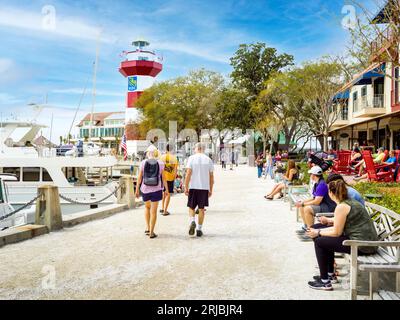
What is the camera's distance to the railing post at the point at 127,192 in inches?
483

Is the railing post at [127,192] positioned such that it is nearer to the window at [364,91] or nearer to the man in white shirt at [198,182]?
the man in white shirt at [198,182]

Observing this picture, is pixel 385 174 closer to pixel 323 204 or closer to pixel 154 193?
pixel 323 204

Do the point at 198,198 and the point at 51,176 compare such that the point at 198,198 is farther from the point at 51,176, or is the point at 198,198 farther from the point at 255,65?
the point at 255,65

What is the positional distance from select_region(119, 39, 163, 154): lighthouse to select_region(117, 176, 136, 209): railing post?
174 feet

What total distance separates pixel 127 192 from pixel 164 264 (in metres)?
6.91

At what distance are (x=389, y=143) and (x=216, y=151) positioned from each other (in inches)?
1244

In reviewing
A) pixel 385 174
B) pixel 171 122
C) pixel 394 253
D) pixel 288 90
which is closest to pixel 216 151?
pixel 171 122

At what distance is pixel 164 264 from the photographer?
570 centimetres

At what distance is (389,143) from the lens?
28828 mm

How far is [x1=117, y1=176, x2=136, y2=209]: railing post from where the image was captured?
12.3 metres

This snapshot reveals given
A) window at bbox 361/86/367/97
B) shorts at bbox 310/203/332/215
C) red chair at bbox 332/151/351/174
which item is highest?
window at bbox 361/86/367/97

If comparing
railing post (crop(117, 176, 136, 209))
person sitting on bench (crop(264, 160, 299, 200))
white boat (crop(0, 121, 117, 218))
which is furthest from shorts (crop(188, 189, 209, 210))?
white boat (crop(0, 121, 117, 218))

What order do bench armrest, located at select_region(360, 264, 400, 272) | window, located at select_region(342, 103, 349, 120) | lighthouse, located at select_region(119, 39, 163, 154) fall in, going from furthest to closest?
lighthouse, located at select_region(119, 39, 163, 154)
window, located at select_region(342, 103, 349, 120)
bench armrest, located at select_region(360, 264, 400, 272)

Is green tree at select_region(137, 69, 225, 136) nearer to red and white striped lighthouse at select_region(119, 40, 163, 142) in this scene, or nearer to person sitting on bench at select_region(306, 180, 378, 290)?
red and white striped lighthouse at select_region(119, 40, 163, 142)
